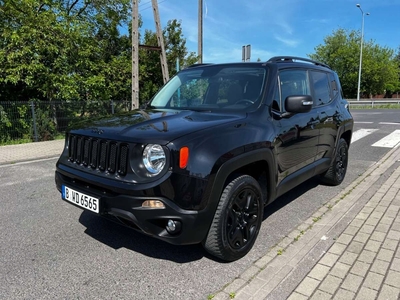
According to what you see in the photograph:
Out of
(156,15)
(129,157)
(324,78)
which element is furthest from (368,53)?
(129,157)

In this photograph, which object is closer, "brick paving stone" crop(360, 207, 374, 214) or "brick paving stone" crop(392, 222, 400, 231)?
"brick paving stone" crop(392, 222, 400, 231)

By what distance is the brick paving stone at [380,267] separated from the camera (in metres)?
2.74

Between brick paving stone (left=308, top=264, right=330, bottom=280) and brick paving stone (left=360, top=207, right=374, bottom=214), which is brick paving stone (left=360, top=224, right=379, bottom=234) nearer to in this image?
brick paving stone (left=360, top=207, right=374, bottom=214)

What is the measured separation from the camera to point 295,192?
4988 mm

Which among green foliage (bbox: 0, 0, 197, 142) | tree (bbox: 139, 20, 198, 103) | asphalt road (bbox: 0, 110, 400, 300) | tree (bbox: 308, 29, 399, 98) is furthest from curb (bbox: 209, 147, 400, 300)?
tree (bbox: 308, 29, 399, 98)

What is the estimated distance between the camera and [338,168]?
521cm

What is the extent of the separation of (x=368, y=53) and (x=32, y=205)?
56.6 metres

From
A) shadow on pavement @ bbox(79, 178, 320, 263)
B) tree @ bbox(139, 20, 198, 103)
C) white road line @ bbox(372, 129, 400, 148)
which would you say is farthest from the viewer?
tree @ bbox(139, 20, 198, 103)

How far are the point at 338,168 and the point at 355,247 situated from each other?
228cm

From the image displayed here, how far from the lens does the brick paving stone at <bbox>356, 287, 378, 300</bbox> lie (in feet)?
7.81

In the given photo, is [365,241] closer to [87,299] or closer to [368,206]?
[368,206]

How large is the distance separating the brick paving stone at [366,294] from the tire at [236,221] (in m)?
0.99

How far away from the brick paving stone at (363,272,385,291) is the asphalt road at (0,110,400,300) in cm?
91

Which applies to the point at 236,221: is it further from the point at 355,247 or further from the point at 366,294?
the point at 355,247
